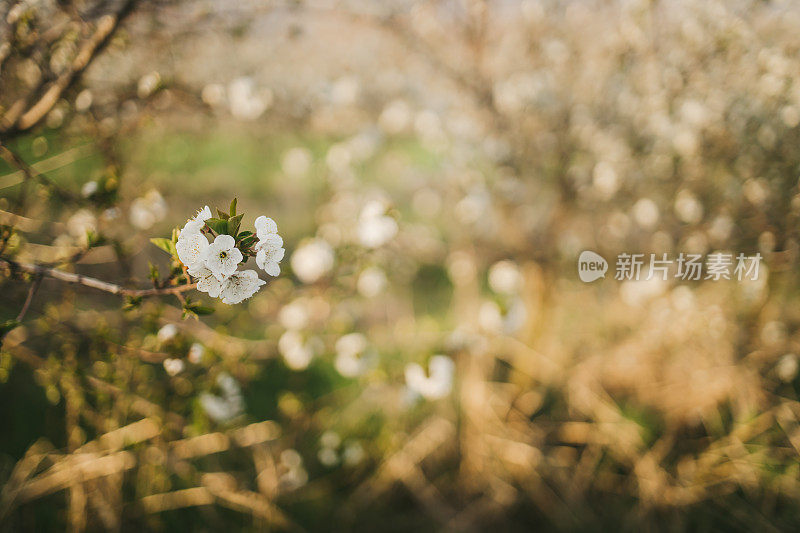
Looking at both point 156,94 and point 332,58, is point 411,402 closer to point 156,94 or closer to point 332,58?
point 156,94

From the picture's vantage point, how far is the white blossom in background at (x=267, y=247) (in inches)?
35.8

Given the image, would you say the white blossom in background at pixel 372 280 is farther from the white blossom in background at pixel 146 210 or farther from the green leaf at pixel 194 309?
the green leaf at pixel 194 309

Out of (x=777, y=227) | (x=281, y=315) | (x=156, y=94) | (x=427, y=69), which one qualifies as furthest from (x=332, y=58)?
(x=777, y=227)

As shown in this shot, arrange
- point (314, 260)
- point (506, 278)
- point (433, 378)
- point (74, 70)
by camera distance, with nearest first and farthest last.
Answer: point (74, 70) < point (433, 378) < point (314, 260) < point (506, 278)

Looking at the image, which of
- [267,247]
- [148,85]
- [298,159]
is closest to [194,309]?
[267,247]

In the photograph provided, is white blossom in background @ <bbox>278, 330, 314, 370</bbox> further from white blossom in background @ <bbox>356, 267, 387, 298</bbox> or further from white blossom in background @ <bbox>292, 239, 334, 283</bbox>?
white blossom in background @ <bbox>356, 267, 387, 298</bbox>

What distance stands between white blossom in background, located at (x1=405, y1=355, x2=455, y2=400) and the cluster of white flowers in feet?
3.97

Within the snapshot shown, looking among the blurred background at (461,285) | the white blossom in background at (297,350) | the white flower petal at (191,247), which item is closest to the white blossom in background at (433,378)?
the blurred background at (461,285)

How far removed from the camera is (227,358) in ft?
6.66

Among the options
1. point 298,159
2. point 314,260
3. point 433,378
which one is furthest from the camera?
point 298,159

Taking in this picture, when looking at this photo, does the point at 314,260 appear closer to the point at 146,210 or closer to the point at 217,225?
the point at 146,210

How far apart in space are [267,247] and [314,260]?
142 cm

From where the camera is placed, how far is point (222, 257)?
34.6 inches

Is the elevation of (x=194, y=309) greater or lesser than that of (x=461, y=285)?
greater
